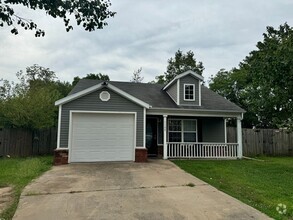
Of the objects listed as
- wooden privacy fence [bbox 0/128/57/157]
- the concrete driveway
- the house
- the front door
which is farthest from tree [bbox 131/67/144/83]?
the concrete driveway

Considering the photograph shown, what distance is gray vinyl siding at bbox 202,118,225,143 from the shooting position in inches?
615

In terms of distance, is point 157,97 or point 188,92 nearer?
point 188,92

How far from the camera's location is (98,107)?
39.5 feet

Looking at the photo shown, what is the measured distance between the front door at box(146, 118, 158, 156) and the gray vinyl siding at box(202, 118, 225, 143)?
2.91m

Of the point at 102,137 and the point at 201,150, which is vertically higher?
the point at 102,137

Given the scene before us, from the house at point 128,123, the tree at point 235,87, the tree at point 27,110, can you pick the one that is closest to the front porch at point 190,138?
the house at point 128,123

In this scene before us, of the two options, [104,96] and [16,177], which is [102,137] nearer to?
[104,96]

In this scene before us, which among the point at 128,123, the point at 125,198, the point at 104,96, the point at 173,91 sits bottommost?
the point at 125,198

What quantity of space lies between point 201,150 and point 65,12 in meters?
11.6

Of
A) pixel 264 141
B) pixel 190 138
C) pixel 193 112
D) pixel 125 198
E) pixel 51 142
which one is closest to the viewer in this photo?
pixel 125 198

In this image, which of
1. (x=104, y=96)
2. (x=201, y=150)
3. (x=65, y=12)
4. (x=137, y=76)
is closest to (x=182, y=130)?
(x=201, y=150)

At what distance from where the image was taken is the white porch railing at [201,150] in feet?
45.6

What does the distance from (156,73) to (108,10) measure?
96.5 feet

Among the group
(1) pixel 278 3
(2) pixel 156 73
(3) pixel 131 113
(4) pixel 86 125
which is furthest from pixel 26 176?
(2) pixel 156 73
